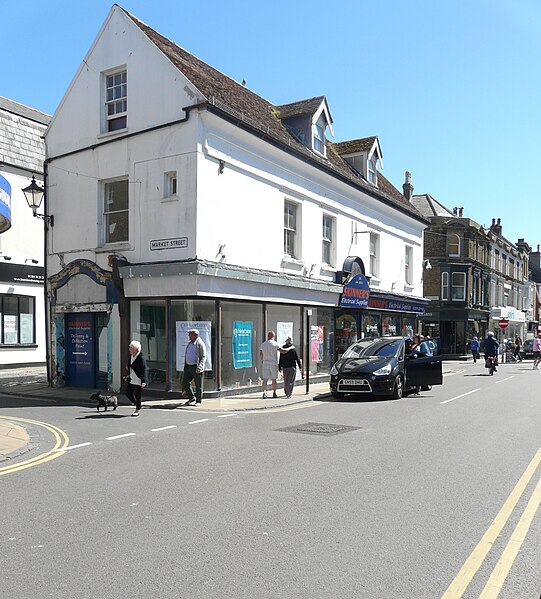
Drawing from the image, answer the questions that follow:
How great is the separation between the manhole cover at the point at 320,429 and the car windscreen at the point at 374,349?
226 inches

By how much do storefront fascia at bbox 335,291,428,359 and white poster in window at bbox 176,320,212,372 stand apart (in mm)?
7859

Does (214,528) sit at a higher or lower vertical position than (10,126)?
lower

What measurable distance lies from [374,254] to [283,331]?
7.88 m

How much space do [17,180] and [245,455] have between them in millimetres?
21371

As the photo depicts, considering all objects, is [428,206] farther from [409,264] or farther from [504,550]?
[504,550]

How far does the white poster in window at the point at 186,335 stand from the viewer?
15.4 meters

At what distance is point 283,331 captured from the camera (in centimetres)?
1889

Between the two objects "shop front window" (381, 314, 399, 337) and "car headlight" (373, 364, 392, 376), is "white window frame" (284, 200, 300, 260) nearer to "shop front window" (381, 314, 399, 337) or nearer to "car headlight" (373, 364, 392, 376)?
"car headlight" (373, 364, 392, 376)

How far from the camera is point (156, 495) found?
A: 6.33m

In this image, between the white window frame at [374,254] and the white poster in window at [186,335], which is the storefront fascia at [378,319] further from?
the white poster in window at [186,335]

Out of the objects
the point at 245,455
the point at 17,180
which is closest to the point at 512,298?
the point at 17,180

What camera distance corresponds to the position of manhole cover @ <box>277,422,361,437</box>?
10.4m

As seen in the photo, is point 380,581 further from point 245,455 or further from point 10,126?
point 10,126

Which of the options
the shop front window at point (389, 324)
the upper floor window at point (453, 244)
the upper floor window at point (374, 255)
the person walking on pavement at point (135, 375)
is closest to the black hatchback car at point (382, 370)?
the person walking on pavement at point (135, 375)
